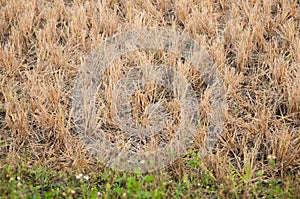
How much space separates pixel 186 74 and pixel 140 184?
1.26 metres

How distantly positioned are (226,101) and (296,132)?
1.87ft

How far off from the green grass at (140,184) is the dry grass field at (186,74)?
0.02 metres

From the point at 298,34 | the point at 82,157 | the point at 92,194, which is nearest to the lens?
the point at 92,194

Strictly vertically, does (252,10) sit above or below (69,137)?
above

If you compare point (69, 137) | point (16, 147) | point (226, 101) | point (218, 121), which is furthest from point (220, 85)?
point (16, 147)

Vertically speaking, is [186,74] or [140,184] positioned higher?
[186,74]

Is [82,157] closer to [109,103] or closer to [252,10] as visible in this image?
[109,103]

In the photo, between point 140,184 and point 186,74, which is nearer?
point 140,184

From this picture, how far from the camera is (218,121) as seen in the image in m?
3.31

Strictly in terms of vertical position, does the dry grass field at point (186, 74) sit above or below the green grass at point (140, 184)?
above

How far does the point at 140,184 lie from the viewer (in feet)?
8.76

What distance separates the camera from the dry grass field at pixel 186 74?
9.92 ft

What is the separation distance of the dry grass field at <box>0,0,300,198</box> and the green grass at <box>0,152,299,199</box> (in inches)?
0.7

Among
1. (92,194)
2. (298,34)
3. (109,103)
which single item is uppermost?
(298,34)
